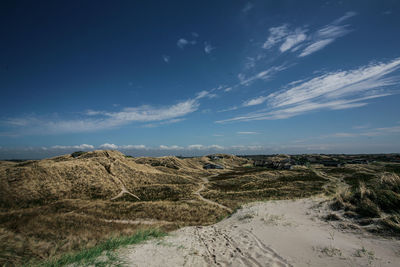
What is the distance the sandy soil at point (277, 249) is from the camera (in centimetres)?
579

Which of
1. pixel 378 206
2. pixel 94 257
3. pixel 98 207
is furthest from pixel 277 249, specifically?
pixel 98 207

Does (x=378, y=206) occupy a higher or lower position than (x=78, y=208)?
higher

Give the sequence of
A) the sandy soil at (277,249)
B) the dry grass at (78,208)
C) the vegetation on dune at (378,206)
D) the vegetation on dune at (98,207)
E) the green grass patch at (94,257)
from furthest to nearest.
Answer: the vegetation on dune at (378,206) → the dry grass at (78,208) → the vegetation on dune at (98,207) → the sandy soil at (277,249) → the green grass patch at (94,257)

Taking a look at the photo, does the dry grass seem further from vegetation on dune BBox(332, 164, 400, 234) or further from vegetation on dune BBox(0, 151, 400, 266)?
vegetation on dune BBox(332, 164, 400, 234)

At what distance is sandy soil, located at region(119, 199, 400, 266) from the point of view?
579 cm

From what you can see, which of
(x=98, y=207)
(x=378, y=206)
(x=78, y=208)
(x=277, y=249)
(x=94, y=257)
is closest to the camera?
(x=94, y=257)

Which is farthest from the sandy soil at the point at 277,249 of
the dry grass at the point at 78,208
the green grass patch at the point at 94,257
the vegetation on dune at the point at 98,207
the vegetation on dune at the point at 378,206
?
the dry grass at the point at 78,208

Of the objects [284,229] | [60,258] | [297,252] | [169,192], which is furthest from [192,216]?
[169,192]

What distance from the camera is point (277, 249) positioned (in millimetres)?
7223

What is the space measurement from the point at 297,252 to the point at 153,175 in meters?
42.9

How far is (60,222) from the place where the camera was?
35.6ft

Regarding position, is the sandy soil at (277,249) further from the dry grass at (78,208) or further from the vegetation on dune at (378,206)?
the dry grass at (78,208)

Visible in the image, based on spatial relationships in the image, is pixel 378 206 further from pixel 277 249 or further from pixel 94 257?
pixel 94 257

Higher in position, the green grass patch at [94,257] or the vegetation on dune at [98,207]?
the green grass patch at [94,257]
